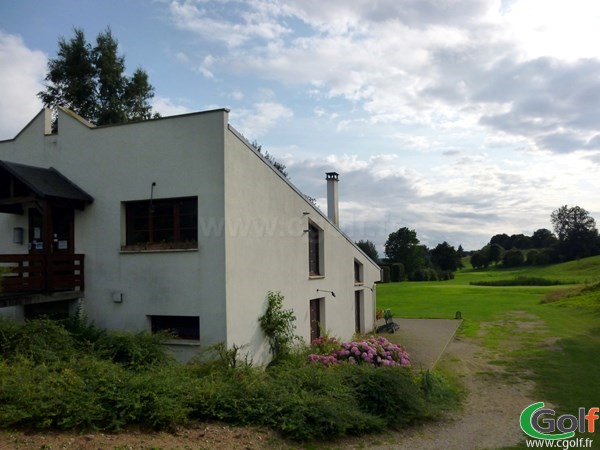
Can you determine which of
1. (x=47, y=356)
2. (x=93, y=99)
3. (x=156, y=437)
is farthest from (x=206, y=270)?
(x=93, y=99)

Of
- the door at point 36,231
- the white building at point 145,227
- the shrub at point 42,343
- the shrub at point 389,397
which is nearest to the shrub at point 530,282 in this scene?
the white building at point 145,227

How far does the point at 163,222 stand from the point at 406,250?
73.1m

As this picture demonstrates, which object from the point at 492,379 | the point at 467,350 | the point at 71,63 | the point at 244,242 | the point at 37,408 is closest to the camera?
the point at 37,408

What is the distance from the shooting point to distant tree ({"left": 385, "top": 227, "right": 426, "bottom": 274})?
79.9 meters

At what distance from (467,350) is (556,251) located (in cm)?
7226

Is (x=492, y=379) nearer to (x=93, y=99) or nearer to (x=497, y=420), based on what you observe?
(x=497, y=420)

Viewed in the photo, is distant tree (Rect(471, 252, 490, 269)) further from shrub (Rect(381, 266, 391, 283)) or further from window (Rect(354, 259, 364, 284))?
window (Rect(354, 259, 364, 284))

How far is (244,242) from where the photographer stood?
40.5 ft

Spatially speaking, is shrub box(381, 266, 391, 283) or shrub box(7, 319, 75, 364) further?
shrub box(381, 266, 391, 283)

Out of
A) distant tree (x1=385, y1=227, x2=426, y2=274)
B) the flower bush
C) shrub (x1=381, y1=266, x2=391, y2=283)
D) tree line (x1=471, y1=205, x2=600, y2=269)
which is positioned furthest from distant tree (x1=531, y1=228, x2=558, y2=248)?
the flower bush

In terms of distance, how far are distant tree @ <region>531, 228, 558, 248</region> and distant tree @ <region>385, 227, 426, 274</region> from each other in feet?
119

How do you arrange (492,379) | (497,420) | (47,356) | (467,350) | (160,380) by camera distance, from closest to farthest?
(160,380) → (47,356) → (497,420) → (492,379) → (467,350)

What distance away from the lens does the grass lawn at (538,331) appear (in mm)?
13234

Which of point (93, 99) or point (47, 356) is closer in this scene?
point (47, 356)
